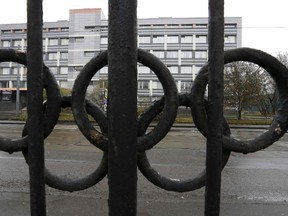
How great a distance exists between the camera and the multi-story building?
6781 centimetres

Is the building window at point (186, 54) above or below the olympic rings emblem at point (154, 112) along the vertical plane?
above

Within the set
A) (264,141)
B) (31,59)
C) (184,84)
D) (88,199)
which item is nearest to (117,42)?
(31,59)

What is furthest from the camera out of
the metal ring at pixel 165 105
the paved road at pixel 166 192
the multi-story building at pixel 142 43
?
the multi-story building at pixel 142 43

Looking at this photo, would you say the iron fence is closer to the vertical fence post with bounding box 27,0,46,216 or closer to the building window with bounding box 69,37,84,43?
the vertical fence post with bounding box 27,0,46,216

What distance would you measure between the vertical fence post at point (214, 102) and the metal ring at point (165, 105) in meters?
0.30

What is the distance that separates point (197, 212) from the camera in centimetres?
453

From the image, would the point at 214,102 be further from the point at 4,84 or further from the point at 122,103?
the point at 4,84

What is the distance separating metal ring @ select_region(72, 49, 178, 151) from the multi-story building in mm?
64461

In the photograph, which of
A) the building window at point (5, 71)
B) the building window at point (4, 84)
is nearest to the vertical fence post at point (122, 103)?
the building window at point (5, 71)

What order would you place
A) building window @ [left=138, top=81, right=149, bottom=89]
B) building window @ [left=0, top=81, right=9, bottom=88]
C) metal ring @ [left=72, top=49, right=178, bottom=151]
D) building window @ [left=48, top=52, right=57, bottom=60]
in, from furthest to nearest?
1. building window @ [left=0, top=81, right=9, bottom=88]
2. building window @ [left=48, top=52, right=57, bottom=60]
3. building window @ [left=138, top=81, right=149, bottom=89]
4. metal ring @ [left=72, top=49, right=178, bottom=151]

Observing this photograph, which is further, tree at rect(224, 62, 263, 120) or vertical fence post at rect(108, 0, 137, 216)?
tree at rect(224, 62, 263, 120)

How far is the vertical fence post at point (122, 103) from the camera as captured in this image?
1151 mm

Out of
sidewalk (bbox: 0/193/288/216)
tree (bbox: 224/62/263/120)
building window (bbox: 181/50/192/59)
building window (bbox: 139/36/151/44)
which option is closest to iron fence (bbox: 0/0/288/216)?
sidewalk (bbox: 0/193/288/216)

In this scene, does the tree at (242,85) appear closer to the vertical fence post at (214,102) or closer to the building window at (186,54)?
the vertical fence post at (214,102)
